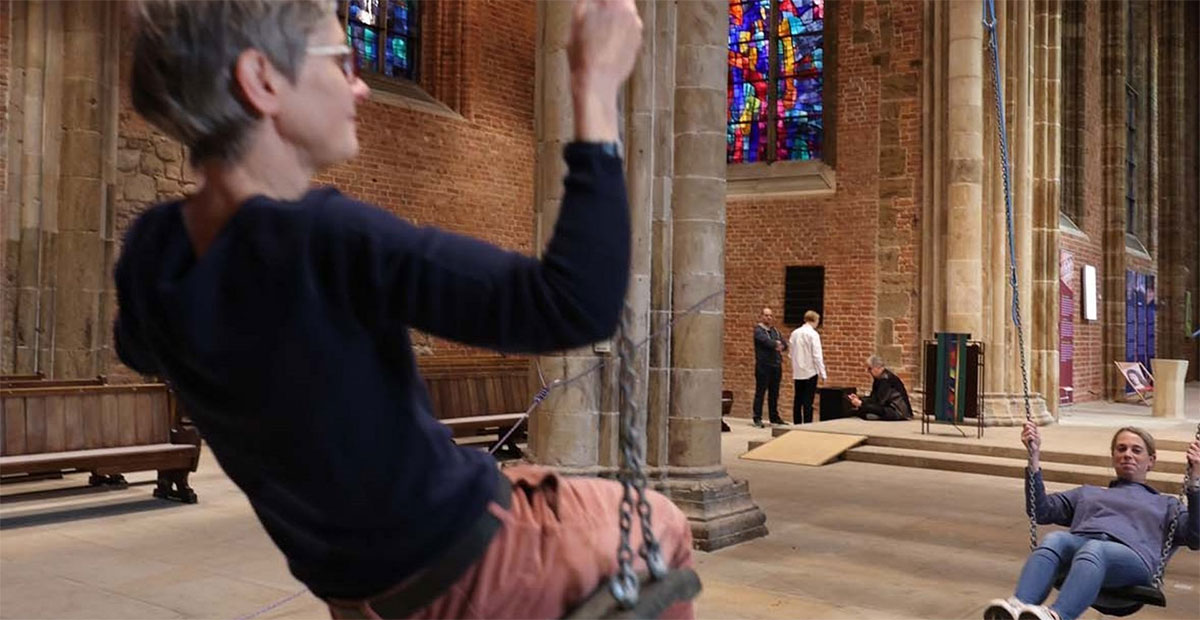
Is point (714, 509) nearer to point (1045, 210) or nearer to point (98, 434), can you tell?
point (98, 434)

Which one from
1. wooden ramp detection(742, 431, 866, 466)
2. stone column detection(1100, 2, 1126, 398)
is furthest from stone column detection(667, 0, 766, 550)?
stone column detection(1100, 2, 1126, 398)

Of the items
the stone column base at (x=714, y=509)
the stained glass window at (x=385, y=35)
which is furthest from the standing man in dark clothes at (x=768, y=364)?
the stone column base at (x=714, y=509)

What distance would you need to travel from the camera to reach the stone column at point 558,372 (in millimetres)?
5770

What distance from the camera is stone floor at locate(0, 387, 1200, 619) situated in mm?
4727

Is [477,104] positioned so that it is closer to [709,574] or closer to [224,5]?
[709,574]

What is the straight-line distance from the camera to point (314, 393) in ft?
3.12

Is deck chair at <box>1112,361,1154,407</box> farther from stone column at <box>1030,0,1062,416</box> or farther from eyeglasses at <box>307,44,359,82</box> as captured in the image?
eyeglasses at <box>307,44,359,82</box>

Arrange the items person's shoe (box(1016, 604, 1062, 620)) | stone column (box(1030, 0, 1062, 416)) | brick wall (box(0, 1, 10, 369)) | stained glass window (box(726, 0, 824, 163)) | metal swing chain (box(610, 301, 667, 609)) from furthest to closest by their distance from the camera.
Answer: stained glass window (box(726, 0, 824, 163)), stone column (box(1030, 0, 1062, 416)), brick wall (box(0, 1, 10, 369)), person's shoe (box(1016, 604, 1062, 620)), metal swing chain (box(610, 301, 667, 609))

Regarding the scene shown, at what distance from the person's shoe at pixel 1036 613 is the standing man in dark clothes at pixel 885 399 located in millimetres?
8350

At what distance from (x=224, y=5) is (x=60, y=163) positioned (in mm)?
10124

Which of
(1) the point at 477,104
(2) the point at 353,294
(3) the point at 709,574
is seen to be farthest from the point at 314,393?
(1) the point at 477,104

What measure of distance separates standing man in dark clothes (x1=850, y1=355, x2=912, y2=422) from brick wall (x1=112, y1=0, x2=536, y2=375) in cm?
496

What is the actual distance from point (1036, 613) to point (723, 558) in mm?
2239

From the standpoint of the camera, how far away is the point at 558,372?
5797mm
